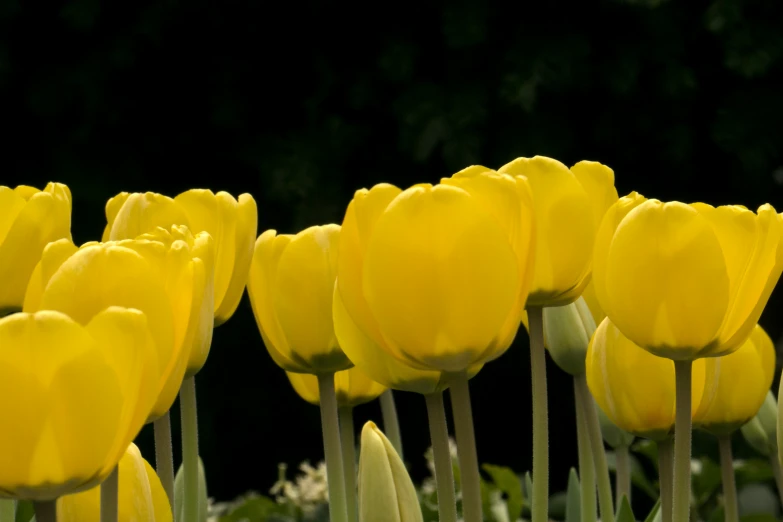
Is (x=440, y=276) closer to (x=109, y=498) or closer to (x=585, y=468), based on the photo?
(x=109, y=498)

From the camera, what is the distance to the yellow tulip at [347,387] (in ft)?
2.53

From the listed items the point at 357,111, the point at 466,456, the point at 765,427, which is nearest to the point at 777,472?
the point at 765,427

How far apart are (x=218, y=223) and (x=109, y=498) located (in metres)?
0.27

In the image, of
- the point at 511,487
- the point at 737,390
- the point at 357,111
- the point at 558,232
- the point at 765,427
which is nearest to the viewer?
the point at 558,232

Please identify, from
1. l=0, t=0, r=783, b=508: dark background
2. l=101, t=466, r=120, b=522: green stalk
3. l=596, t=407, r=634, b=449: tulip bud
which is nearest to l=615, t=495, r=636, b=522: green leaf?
l=596, t=407, r=634, b=449: tulip bud

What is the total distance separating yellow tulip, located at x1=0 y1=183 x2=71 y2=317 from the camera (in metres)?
0.65

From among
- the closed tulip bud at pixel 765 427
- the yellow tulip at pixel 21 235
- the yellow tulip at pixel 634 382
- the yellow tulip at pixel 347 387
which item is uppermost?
the yellow tulip at pixel 21 235

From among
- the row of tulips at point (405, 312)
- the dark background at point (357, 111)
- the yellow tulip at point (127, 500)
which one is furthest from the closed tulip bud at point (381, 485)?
the dark background at point (357, 111)

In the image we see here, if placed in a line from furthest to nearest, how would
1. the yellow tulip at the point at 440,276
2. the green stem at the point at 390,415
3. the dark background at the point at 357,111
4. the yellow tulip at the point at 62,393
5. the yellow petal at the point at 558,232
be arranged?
the dark background at the point at 357,111 → the green stem at the point at 390,415 → the yellow petal at the point at 558,232 → the yellow tulip at the point at 440,276 → the yellow tulip at the point at 62,393

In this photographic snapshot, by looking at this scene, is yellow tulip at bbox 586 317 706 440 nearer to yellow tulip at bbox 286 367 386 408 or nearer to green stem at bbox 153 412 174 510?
yellow tulip at bbox 286 367 386 408

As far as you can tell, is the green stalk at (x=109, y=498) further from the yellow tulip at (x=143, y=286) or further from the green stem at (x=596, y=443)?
the green stem at (x=596, y=443)

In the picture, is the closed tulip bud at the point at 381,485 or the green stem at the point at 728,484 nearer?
the closed tulip bud at the point at 381,485

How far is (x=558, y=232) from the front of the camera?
61 centimetres

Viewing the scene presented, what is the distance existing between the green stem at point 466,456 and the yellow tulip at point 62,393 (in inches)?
6.6
